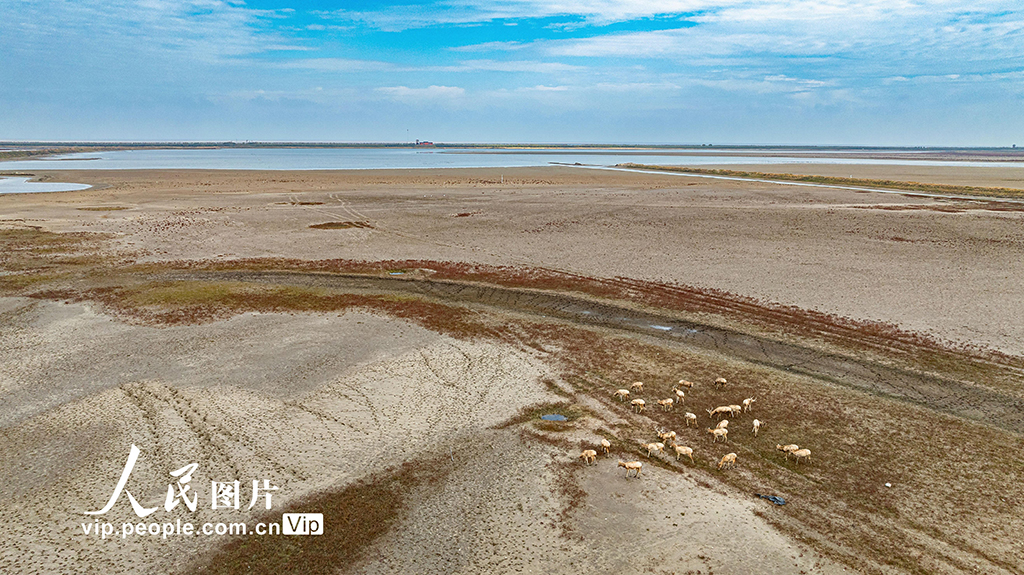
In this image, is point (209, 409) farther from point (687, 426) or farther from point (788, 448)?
point (788, 448)

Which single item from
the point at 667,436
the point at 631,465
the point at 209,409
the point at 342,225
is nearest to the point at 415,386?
the point at 209,409

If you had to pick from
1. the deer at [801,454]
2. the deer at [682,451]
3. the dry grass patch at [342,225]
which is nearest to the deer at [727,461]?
the deer at [682,451]

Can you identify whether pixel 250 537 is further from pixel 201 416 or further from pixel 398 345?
pixel 398 345

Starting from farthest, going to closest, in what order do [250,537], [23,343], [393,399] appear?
[23,343] < [393,399] < [250,537]

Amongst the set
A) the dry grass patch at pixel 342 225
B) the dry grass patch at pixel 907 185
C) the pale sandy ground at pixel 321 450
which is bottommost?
the pale sandy ground at pixel 321 450

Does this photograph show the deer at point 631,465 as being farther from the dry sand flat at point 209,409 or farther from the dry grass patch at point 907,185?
the dry grass patch at point 907,185

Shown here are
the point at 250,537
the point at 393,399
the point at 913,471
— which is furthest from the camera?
the point at 393,399

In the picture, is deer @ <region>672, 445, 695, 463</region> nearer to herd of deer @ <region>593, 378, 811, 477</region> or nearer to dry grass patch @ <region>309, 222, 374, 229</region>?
herd of deer @ <region>593, 378, 811, 477</region>

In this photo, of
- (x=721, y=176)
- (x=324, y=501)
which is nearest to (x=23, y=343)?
(x=324, y=501)
